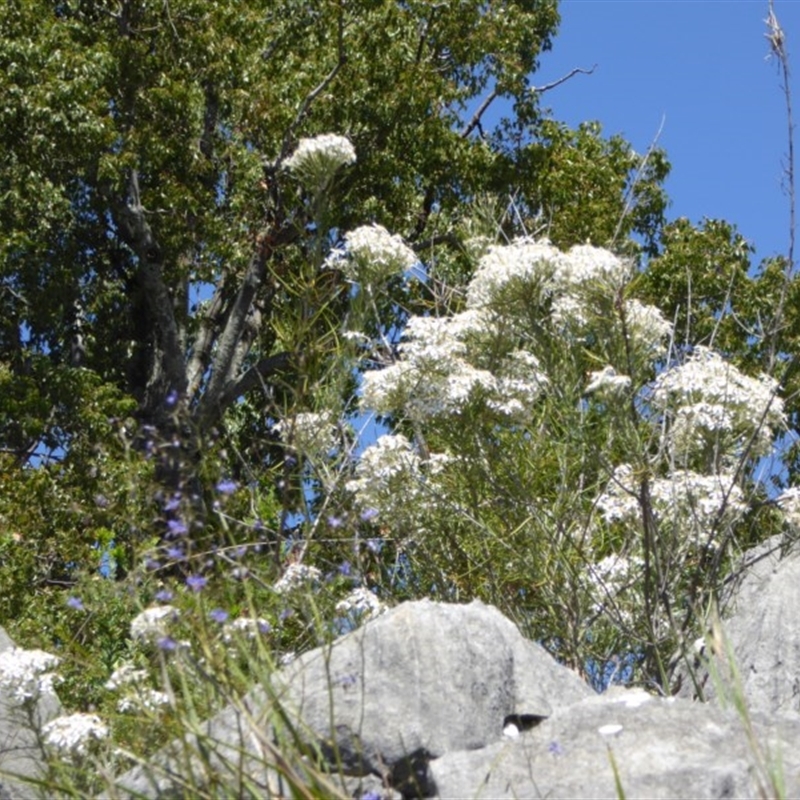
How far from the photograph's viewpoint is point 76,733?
3500 millimetres

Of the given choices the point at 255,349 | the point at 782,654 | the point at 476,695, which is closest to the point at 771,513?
the point at 782,654

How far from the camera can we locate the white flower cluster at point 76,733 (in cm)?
349

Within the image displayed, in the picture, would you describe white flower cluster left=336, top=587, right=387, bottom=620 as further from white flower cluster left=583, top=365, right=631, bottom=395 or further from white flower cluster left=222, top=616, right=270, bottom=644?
white flower cluster left=583, top=365, right=631, bottom=395

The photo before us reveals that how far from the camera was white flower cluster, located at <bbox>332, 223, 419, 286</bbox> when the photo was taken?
5.85 m

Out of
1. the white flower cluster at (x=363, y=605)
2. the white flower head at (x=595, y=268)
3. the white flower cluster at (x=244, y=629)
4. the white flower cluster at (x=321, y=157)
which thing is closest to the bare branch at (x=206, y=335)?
the white flower cluster at (x=321, y=157)

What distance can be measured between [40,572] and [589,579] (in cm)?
786

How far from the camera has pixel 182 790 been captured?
301 cm

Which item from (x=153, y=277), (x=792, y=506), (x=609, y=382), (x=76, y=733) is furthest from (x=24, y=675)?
(x=153, y=277)

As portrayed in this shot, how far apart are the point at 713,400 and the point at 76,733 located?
2.53 meters

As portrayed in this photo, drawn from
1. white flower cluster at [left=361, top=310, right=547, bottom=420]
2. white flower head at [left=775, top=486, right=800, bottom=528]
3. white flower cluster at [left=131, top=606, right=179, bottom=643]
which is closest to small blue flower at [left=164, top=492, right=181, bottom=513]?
white flower cluster at [left=131, top=606, right=179, bottom=643]

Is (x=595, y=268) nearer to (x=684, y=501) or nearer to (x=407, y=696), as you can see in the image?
(x=684, y=501)

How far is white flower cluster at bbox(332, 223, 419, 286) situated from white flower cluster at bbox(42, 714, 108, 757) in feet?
8.43

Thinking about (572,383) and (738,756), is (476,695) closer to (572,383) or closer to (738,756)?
(738,756)

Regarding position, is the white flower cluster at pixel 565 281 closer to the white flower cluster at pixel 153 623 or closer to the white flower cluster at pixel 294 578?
the white flower cluster at pixel 294 578
